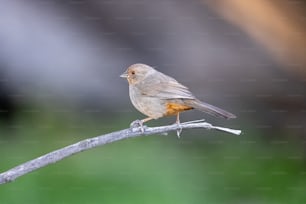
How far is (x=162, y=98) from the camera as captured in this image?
7.16ft

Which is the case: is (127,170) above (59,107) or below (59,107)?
below

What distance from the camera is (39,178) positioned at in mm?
3820

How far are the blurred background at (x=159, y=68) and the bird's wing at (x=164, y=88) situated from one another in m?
1.88

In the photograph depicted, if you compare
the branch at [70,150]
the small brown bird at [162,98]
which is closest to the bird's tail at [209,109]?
the small brown bird at [162,98]

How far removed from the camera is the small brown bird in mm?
2119

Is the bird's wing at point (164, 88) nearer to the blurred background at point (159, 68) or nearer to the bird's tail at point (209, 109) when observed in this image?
the bird's tail at point (209, 109)

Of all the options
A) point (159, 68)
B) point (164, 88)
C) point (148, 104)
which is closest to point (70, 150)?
point (148, 104)

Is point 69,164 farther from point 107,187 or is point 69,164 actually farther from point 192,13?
point 192,13

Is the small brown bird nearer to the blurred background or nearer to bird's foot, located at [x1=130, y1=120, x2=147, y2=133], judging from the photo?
bird's foot, located at [x1=130, y1=120, x2=147, y2=133]

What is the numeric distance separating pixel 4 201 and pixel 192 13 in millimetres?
1444

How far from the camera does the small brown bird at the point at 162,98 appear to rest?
212cm

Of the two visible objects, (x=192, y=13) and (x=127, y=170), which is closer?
(x=127, y=170)

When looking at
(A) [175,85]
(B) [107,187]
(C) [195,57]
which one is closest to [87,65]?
(C) [195,57]

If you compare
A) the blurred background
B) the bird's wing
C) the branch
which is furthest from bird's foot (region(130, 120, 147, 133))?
the blurred background
